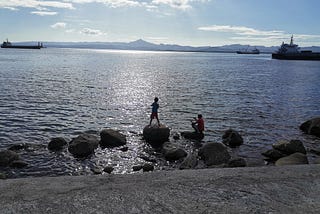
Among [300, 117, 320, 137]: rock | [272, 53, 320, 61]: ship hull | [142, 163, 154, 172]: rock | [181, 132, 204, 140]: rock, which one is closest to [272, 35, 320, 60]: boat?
[272, 53, 320, 61]: ship hull

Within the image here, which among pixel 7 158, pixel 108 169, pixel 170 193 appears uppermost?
pixel 170 193

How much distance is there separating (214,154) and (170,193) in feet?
35.0

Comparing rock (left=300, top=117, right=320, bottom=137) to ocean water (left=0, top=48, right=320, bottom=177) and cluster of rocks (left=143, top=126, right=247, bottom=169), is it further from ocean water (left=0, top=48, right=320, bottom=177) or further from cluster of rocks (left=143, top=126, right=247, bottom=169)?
cluster of rocks (left=143, top=126, right=247, bottom=169)

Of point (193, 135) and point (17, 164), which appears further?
point (193, 135)

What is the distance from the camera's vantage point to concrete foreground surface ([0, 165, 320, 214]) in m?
4.79

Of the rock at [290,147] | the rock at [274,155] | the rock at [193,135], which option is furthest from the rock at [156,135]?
the rock at [290,147]

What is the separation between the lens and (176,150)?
53.8 feet

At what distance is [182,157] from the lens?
53.4ft

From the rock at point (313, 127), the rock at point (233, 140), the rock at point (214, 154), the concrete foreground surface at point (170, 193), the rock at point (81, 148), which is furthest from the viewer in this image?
the rock at point (313, 127)

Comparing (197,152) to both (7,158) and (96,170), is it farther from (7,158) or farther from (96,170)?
(7,158)

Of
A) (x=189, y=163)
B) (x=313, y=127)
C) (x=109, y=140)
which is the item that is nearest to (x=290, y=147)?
(x=189, y=163)

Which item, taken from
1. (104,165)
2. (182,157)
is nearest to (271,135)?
(182,157)

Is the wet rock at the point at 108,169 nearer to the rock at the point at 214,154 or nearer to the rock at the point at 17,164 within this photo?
the rock at the point at 17,164

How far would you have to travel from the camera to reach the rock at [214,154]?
50.5 ft
